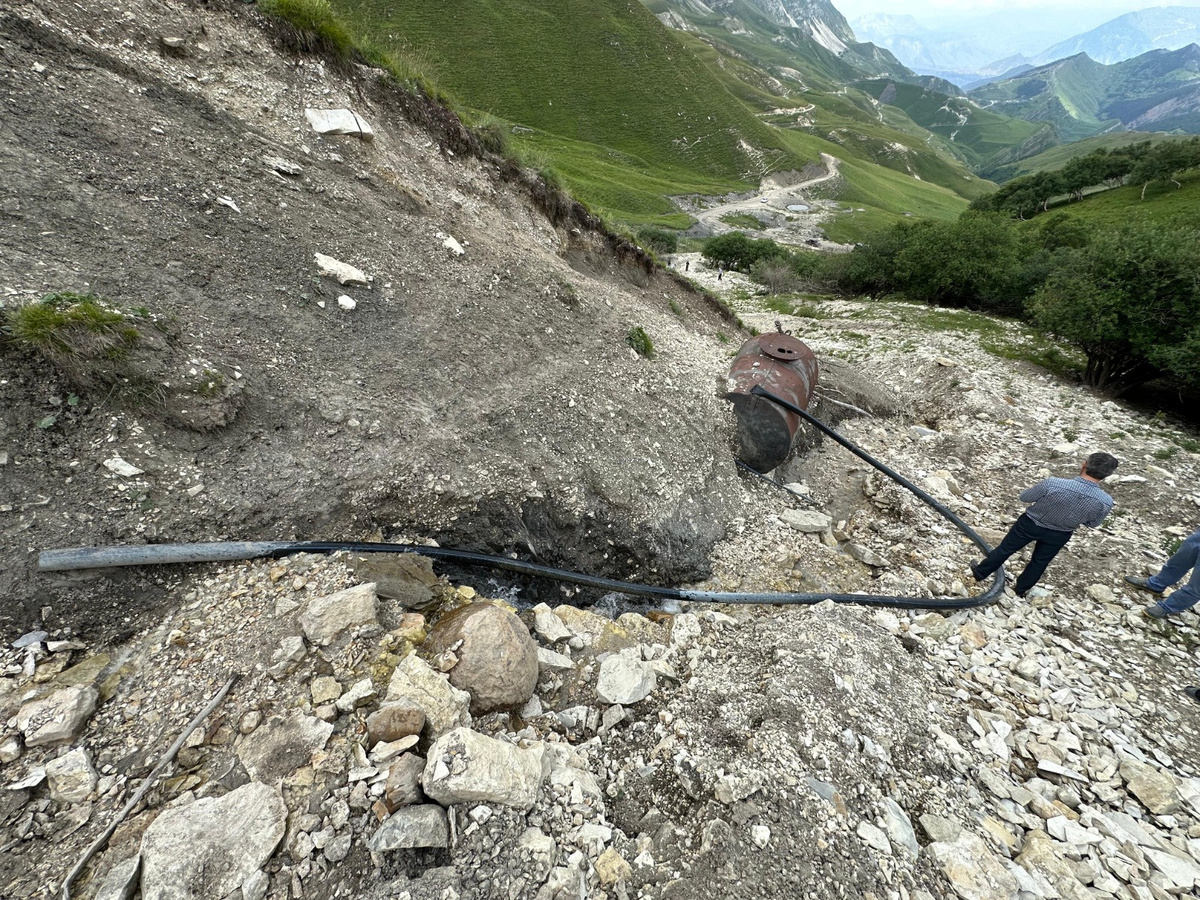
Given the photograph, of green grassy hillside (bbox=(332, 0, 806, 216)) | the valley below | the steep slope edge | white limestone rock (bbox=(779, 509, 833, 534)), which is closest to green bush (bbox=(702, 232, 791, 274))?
the valley below

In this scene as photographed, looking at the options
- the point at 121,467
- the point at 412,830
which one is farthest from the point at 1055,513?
the point at 121,467

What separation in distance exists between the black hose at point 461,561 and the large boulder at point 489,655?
1097mm

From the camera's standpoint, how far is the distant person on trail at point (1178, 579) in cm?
637

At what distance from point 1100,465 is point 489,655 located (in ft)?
26.5

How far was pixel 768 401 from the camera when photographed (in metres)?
9.44

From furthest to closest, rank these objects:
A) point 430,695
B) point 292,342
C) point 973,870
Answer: point 292,342
point 430,695
point 973,870

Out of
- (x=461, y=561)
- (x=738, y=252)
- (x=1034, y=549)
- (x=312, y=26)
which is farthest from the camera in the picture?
(x=738, y=252)

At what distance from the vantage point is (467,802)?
336 cm

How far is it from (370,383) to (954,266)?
29.4m

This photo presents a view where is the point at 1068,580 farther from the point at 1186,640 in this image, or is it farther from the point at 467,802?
the point at 467,802

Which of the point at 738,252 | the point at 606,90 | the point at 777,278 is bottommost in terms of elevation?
the point at 777,278

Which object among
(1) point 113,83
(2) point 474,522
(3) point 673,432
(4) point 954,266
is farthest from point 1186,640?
(4) point 954,266

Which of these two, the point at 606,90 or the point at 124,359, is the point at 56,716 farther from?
the point at 606,90

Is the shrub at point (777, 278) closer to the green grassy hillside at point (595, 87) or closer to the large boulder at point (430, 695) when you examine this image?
the large boulder at point (430, 695)
